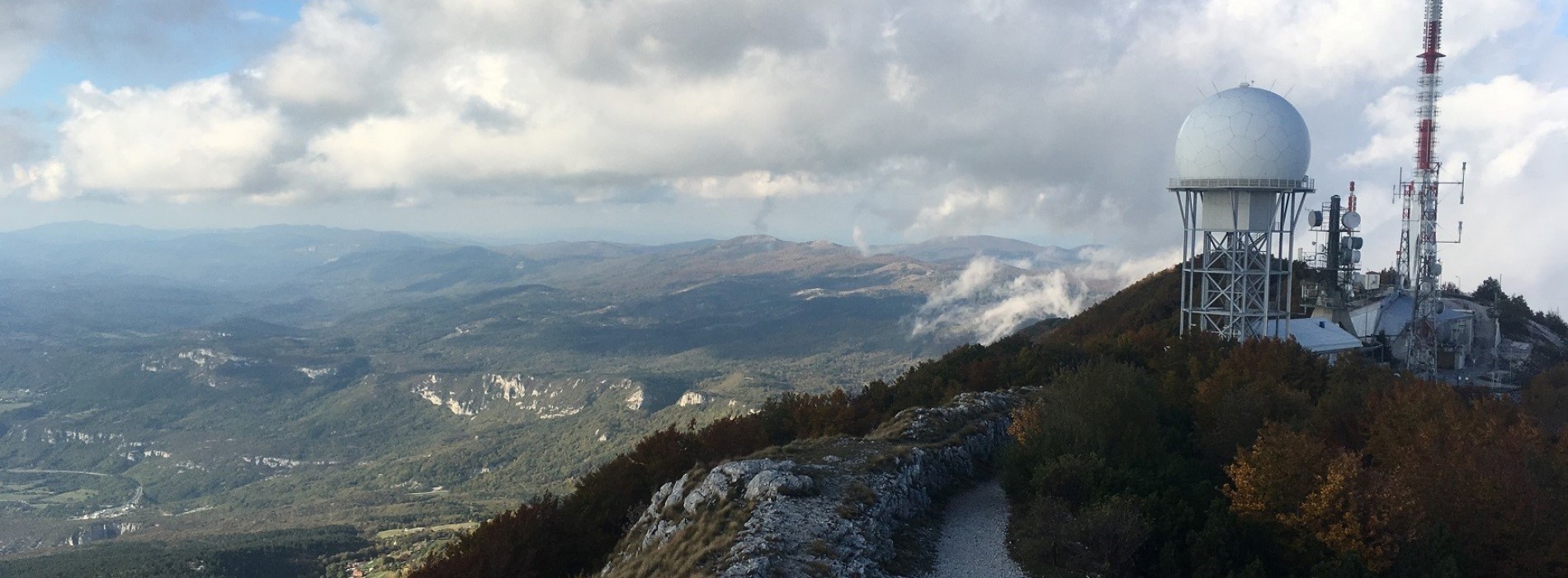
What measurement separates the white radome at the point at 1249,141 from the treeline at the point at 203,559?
79369 mm

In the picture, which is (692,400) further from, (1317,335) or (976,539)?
(976,539)

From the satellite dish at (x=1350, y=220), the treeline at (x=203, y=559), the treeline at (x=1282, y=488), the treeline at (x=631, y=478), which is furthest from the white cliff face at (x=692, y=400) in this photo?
the treeline at (x=1282, y=488)

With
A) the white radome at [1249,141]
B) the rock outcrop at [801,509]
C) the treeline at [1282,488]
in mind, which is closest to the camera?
the rock outcrop at [801,509]

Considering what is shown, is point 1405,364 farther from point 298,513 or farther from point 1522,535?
point 298,513

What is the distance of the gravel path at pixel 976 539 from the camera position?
19562mm

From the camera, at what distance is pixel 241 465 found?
180375 mm

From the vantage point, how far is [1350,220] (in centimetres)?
5975

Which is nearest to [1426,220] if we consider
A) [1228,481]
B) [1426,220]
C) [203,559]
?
[1426,220]

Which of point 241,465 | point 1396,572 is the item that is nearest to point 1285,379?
point 1396,572

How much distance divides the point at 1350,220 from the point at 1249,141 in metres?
21.2

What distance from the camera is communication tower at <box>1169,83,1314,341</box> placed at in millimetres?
44844

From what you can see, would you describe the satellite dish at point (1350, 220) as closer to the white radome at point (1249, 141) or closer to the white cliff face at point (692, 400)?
the white radome at point (1249, 141)

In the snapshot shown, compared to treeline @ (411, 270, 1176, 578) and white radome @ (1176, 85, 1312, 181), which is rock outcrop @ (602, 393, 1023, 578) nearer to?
treeline @ (411, 270, 1176, 578)

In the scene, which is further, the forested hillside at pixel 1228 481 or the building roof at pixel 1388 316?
the building roof at pixel 1388 316
